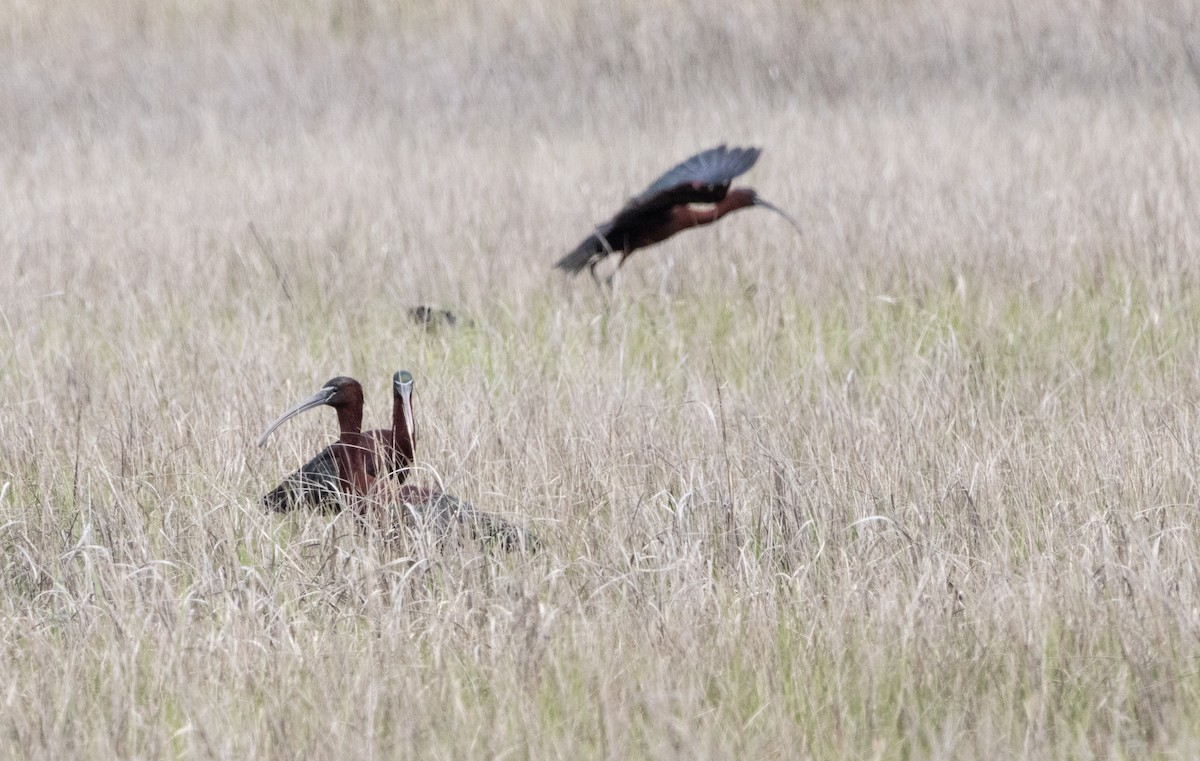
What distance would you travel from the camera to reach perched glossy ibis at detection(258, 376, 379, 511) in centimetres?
338

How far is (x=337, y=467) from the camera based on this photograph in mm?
3447

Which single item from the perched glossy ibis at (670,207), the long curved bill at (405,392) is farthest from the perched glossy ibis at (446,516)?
the perched glossy ibis at (670,207)

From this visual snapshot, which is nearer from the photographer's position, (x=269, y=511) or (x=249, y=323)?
(x=269, y=511)

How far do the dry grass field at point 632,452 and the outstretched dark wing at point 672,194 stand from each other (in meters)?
0.20

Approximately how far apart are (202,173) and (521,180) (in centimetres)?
267

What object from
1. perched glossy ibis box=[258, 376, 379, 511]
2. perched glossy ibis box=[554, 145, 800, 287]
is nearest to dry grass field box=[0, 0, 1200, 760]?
perched glossy ibis box=[258, 376, 379, 511]

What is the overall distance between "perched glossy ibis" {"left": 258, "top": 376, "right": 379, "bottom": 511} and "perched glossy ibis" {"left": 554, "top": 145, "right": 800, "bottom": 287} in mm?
2181

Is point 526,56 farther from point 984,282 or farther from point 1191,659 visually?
point 1191,659

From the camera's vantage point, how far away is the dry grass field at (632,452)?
2398 millimetres

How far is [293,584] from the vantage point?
115 inches

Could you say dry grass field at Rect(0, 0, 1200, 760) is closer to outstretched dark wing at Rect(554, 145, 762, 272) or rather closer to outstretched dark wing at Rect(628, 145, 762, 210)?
outstretched dark wing at Rect(554, 145, 762, 272)

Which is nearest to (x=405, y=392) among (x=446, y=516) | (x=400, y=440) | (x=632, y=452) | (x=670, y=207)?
(x=400, y=440)

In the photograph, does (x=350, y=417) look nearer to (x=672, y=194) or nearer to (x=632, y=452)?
(x=632, y=452)

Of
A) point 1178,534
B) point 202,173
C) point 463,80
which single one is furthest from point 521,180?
point 1178,534
